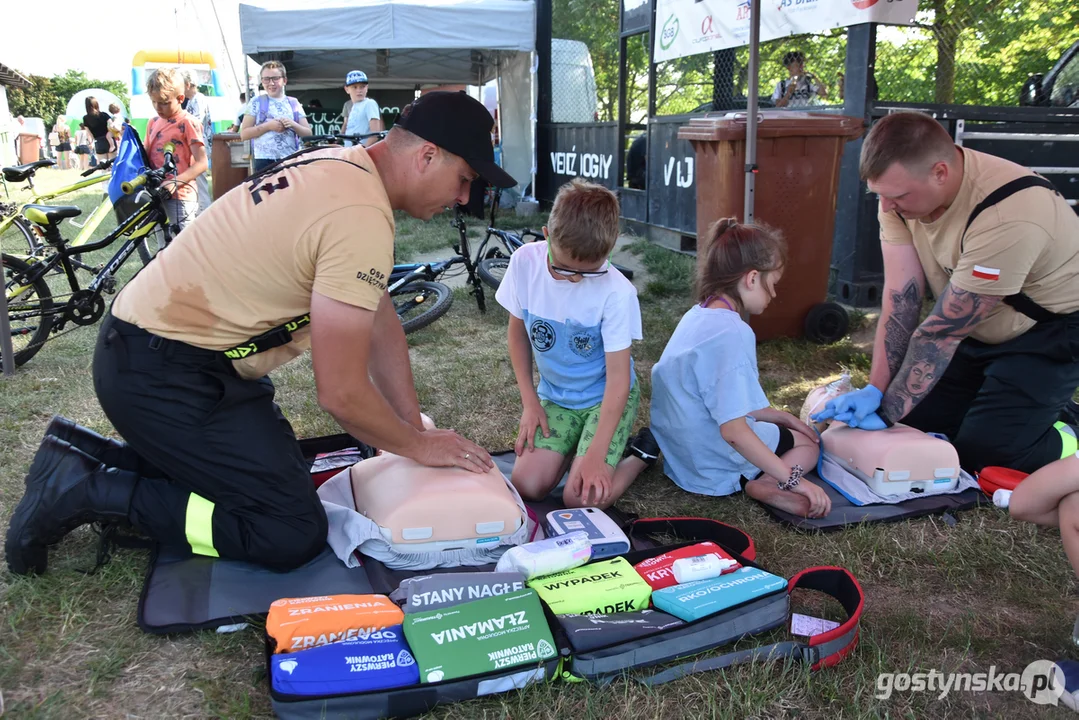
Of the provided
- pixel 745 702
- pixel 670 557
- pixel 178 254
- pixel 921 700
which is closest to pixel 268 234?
pixel 178 254

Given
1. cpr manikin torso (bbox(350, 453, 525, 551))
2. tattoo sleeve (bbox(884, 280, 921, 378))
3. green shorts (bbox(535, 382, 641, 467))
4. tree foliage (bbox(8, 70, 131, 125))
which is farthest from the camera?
tree foliage (bbox(8, 70, 131, 125))

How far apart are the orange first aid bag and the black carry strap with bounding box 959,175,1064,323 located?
240 centimetres

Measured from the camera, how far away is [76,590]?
2.28m

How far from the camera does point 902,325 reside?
10.8 ft

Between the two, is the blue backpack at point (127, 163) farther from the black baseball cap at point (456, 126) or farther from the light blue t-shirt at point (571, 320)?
the black baseball cap at point (456, 126)

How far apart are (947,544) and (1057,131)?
531 centimetres

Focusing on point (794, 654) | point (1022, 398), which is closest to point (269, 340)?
point (794, 654)

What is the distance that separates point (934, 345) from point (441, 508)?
191 cm

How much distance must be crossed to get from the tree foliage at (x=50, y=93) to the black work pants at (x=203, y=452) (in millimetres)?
46398

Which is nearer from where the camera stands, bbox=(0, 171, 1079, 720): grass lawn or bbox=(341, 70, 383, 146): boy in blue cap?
bbox=(0, 171, 1079, 720): grass lawn

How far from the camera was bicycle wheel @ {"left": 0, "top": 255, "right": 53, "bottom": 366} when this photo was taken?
468 cm

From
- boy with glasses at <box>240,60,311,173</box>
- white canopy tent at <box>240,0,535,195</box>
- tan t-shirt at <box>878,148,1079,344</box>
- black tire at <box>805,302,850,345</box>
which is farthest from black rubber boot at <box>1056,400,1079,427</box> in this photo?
white canopy tent at <box>240,0,535,195</box>

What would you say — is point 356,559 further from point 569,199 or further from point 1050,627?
point 1050,627

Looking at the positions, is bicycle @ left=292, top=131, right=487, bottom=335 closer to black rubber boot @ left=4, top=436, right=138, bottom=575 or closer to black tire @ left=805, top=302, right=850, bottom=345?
black tire @ left=805, top=302, right=850, bottom=345
